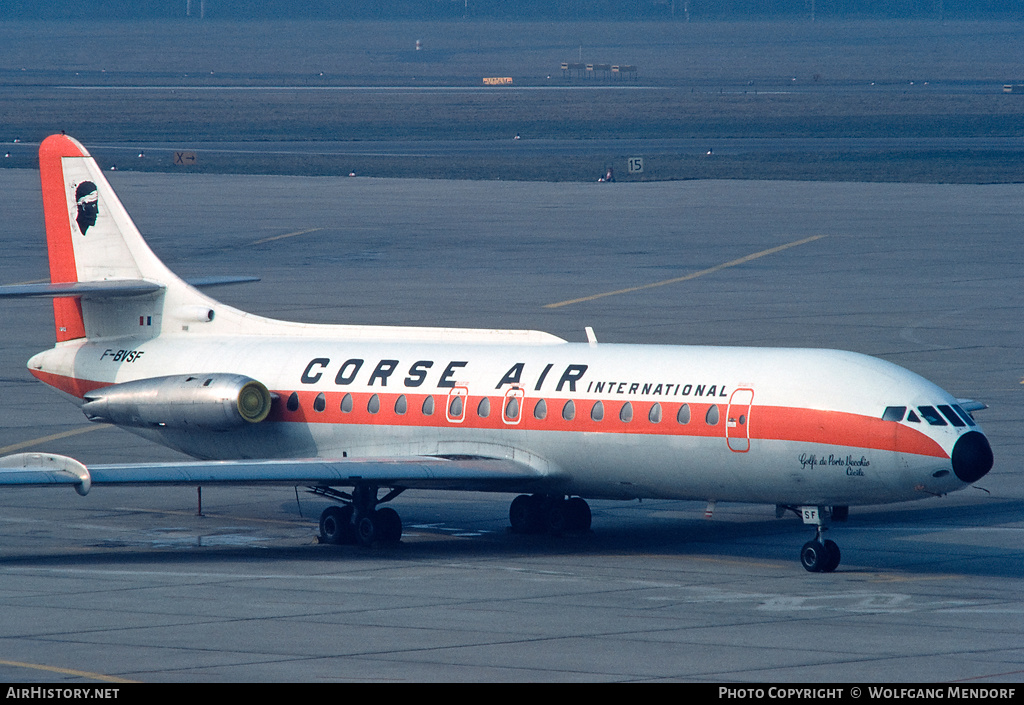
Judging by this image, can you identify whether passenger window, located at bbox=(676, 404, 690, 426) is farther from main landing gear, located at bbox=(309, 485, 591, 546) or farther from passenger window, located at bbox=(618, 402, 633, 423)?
main landing gear, located at bbox=(309, 485, 591, 546)

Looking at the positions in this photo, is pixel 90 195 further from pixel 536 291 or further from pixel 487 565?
pixel 536 291

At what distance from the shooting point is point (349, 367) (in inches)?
1351

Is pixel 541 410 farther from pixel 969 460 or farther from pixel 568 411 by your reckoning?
pixel 969 460

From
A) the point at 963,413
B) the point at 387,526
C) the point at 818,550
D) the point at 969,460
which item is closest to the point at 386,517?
the point at 387,526

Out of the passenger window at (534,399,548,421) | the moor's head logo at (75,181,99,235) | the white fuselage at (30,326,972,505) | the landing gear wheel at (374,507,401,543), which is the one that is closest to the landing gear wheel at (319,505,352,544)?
the landing gear wheel at (374,507,401,543)

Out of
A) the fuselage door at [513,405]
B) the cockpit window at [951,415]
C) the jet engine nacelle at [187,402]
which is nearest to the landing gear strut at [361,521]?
the fuselage door at [513,405]

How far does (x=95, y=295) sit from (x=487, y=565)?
37.4ft

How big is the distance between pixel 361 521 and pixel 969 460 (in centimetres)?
1028

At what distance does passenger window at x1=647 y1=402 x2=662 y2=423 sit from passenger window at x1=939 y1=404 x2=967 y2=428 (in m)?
4.48

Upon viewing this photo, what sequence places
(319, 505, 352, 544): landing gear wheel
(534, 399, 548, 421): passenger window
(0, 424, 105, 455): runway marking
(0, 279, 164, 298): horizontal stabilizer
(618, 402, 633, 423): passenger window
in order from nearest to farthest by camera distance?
(618, 402, 633, 423): passenger window → (534, 399, 548, 421): passenger window → (319, 505, 352, 544): landing gear wheel → (0, 279, 164, 298): horizontal stabilizer → (0, 424, 105, 455): runway marking

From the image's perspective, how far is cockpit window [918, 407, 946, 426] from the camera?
28500mm

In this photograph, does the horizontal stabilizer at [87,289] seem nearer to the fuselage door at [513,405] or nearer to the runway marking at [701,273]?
the fuselage door at [513,405]

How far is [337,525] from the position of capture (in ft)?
106

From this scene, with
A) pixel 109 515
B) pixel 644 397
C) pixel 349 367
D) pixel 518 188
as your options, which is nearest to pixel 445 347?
pixel 349 367
